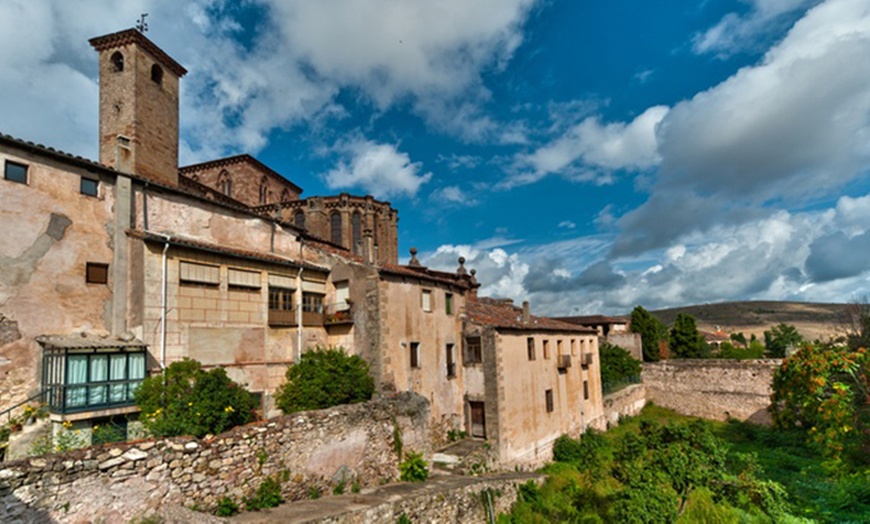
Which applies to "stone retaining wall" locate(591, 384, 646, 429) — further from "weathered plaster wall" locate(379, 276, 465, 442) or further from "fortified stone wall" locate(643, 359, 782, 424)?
"weathered plaster wall" locate(379, 276, 465, 442)

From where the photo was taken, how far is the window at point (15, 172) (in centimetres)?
1161

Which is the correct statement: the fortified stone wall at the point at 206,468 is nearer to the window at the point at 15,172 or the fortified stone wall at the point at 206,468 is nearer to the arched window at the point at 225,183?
the window at the point at 15,172

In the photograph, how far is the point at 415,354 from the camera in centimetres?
1892

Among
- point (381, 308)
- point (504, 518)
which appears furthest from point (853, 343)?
point (381, 308)

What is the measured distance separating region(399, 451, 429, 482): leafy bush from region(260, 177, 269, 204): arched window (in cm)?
3077

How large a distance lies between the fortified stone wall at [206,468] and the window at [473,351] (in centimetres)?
673

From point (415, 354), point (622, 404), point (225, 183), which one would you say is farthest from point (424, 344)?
point (225, 183)

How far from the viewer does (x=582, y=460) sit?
23141mm

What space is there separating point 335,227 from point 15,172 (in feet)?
115

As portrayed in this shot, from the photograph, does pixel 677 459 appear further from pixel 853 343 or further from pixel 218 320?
pixel 853 343

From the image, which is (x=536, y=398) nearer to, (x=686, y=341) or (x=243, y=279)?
(x=243, y=279)

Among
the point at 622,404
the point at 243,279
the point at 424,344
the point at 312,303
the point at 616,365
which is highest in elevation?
the point at 243,279

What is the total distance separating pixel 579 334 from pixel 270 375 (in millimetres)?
20823

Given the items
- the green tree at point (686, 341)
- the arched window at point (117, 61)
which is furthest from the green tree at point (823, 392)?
the green tree at point (686, 341)
